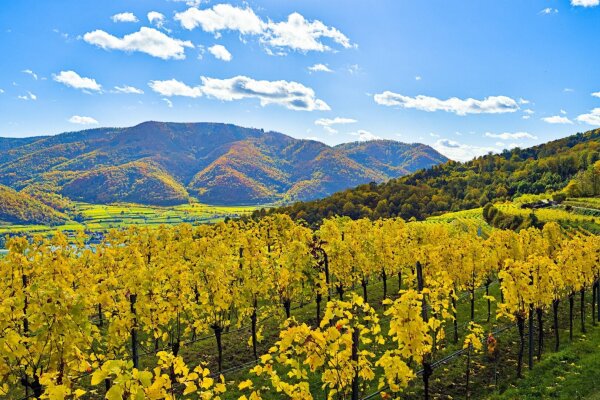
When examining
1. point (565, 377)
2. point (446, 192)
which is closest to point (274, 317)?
point (565, 377)

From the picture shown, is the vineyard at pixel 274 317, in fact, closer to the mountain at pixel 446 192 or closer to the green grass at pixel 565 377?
the green grass at pixel 565 377

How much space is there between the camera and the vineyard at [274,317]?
9016mm

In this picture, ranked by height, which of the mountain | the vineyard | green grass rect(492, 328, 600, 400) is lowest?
green grass rect(492, 328, 600, 400)

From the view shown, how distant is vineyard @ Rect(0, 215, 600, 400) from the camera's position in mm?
9016

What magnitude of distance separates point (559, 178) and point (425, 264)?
12259cm

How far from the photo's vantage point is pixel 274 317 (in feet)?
85.1

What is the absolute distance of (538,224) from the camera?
7262 cm

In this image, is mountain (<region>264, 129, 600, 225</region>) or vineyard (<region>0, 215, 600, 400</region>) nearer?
vineyard (<region>0, 215, 600, 400</region>)

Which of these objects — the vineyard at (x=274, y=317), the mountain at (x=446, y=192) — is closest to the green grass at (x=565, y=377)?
the vineyard at (x=274, y=317)

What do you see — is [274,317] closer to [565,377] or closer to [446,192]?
[565,377]

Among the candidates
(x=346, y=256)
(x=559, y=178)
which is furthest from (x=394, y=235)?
(x=559, y=178)

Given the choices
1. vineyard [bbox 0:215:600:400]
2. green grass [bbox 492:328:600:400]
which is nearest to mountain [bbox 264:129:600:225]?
vineyard [bbox 0:215:600:400]

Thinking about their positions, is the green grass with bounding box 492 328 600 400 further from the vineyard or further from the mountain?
the mountain

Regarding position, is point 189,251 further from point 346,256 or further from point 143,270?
point 143,270
